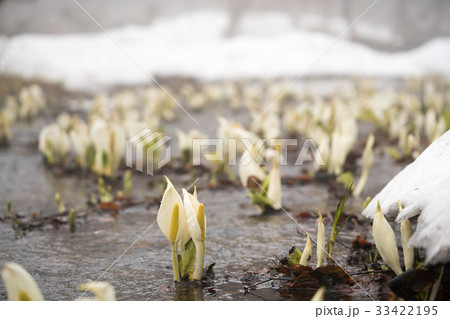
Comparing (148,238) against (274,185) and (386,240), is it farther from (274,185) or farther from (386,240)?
(386,240)

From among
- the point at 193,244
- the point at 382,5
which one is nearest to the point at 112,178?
the point at 193,244

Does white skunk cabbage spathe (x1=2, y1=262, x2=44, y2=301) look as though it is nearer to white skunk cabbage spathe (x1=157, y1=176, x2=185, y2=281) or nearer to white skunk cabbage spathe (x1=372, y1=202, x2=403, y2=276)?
white skunk cabbage spathe (x1=157, y1=176, x2=185, y2=281)

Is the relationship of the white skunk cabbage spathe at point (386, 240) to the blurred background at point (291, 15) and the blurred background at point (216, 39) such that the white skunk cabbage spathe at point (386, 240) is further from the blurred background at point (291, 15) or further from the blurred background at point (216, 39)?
the blurred background at point (291, 15)

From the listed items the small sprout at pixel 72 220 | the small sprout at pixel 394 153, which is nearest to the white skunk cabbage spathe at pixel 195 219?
the small sprout at pixel 72 220

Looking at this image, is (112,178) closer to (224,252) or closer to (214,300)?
(224,252)

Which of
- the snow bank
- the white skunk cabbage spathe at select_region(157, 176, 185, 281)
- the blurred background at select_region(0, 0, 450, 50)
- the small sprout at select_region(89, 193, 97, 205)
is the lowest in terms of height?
the small sprout at select_region(89, 193, 97, 205)

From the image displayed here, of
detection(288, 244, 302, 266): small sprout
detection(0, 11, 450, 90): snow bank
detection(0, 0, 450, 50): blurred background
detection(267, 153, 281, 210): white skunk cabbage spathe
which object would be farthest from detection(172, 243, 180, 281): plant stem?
detection(0, 0, 450, 50): blurred background
